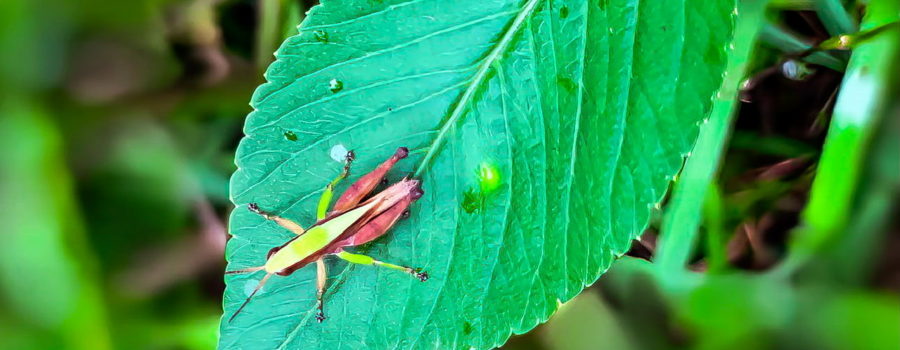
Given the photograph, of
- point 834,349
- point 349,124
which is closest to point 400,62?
point 349,124

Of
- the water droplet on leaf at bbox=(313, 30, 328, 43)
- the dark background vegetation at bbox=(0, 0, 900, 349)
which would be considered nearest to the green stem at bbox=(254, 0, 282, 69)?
the dark background vegetation at bbox=(0, 0, 900, 349)

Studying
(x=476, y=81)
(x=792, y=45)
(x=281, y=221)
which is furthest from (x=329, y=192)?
(x=792, y=45)

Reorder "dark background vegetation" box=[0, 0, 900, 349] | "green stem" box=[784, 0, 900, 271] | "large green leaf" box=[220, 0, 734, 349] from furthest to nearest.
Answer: "dark background vegetation" box=[0, 0, 900, 349] < "green stem" box=[784, 0, 900, 271] < "large green leaf" box=[220, 0, 734, 349]

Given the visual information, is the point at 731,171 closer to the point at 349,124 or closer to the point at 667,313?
the point at 667,313

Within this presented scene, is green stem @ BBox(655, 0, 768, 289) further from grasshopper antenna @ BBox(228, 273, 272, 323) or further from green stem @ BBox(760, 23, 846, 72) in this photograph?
grasshopper antenna @ BBox(228, 273, 272, 323)

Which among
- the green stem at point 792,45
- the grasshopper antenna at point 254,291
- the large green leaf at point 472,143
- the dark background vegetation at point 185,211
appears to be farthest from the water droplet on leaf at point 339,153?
the green stem at point 792,45

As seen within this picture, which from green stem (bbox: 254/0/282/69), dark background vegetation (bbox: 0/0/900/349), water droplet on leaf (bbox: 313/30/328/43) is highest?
water droplet on leaf (bbox: 313/30/328/43)
